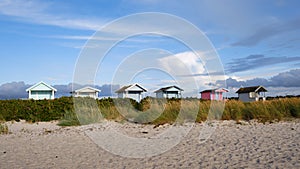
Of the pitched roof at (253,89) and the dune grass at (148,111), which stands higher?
the pitched roof at (253,89)

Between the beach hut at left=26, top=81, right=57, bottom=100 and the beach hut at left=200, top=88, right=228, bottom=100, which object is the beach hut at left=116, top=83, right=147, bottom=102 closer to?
the beach hut at left=26, top=81, right=57, bottom=100

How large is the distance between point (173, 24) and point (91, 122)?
18.9ft

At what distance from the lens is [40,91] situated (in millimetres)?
32250

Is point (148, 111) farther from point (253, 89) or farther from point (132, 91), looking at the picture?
point (253, 89)

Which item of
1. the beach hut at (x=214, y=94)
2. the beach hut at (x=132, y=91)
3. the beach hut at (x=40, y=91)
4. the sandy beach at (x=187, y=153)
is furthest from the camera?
the beach hut at (x=214, y=94)

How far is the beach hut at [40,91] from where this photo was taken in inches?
1242

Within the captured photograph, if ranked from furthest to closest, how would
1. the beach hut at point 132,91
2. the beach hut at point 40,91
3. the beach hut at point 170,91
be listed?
the beach hut at point 170,91 → the beach hut at point 132,91 → the beach hut at point 40,91

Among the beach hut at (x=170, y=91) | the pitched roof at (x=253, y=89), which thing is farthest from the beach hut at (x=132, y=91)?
the pitched roof at (x=253, y=89)

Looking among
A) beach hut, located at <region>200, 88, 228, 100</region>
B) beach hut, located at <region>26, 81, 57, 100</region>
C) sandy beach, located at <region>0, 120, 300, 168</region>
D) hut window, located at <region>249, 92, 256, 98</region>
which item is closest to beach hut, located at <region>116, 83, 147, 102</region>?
beach hut, located at <region>26, 81, 57, 100</region>

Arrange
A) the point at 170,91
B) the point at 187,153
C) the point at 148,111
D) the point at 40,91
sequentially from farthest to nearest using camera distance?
the point at 170,91
the point at 40,91
the point at 148,111
the point at 187,153

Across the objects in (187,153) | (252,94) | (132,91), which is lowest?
(187,153)

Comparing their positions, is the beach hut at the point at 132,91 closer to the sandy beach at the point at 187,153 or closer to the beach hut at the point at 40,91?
the beach hut at the point at 40,91

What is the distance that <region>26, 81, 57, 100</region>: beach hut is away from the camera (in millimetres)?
31559

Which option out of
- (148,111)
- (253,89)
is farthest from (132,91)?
(148,111)
